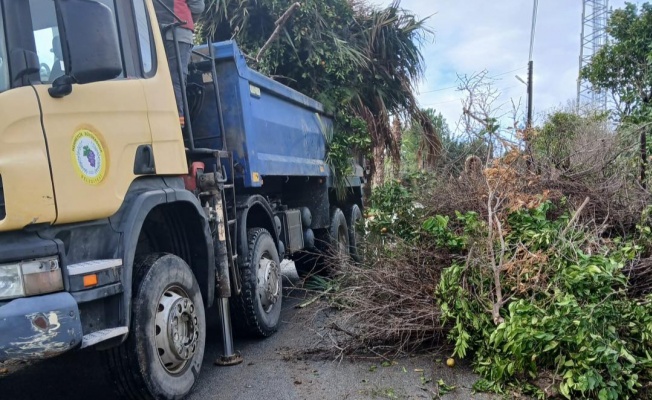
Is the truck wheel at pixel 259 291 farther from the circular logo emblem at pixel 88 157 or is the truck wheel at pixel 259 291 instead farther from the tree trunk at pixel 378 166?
the tree trunk at pixel 378 166

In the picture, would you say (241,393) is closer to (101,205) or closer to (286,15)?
(101,205)

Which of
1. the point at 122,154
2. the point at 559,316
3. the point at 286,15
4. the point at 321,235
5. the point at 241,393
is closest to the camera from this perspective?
the point at 122,154

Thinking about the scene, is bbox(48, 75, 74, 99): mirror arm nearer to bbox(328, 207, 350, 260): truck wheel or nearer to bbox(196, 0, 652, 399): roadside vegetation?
bbox(196, 0, 652, 399): roadside vegetation

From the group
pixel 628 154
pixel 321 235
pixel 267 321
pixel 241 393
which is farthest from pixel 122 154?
pixel 628 154

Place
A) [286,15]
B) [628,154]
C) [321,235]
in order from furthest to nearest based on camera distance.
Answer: [321,235], [286,15], [628,154]

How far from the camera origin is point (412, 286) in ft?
16.1

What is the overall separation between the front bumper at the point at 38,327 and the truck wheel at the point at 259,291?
235 cm

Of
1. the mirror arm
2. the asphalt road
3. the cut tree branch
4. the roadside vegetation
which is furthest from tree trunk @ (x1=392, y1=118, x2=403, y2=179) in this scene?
the mirror arm

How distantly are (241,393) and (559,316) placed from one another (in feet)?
7.13

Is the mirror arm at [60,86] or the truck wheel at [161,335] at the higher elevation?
the mirror arm at [60,86]

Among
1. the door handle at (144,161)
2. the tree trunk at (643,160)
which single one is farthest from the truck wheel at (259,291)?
the tree trunk at (643,160)

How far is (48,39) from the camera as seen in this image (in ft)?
10.7

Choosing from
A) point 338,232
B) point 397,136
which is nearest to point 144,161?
point 338,232

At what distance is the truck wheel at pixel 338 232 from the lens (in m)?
8.04
